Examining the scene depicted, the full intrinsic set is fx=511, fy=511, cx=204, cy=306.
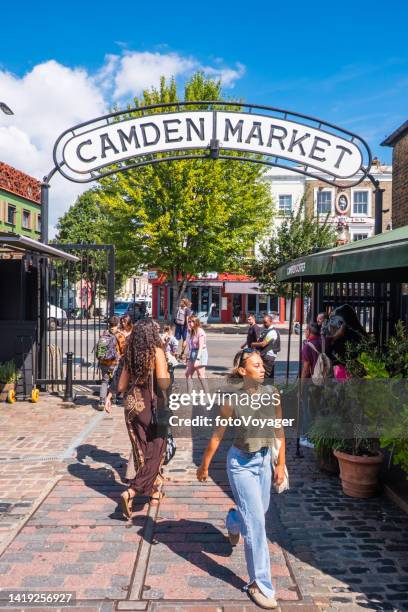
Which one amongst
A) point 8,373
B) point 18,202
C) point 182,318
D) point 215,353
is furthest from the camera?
point 18,202

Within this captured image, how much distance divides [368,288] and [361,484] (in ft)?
15.7

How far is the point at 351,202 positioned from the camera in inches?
1506

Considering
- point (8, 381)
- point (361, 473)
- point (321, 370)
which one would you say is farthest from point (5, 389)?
point (361, 473)

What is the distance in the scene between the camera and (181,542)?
4.31 m

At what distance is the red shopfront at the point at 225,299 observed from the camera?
124 feet

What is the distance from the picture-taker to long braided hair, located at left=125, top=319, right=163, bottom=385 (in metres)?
4.89

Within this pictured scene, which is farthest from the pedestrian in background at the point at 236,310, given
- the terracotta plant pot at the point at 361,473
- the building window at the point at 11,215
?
the terracotta plant pot at the point at 361,473

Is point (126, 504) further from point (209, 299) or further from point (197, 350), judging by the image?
point (209, 299)

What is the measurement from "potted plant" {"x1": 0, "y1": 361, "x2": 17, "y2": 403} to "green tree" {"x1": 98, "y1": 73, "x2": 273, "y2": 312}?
51.1 ft

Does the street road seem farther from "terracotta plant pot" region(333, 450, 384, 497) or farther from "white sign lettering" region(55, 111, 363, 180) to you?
"terracotta plant pot" region(333, 450, 384, 497)

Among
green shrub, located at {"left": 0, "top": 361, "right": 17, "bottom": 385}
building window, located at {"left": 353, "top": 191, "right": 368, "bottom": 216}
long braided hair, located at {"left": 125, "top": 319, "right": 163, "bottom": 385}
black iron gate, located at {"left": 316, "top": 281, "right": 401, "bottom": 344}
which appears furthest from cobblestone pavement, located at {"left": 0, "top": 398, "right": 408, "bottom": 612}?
building window, located at {"left": 353, "top": 191, "right": 368, "bottom": 216}

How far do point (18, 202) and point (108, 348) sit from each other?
102 feet

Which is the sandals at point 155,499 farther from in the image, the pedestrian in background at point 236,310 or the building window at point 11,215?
the building window at point 11,215

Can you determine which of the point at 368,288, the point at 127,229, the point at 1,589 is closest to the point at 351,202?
the point at 127,229
